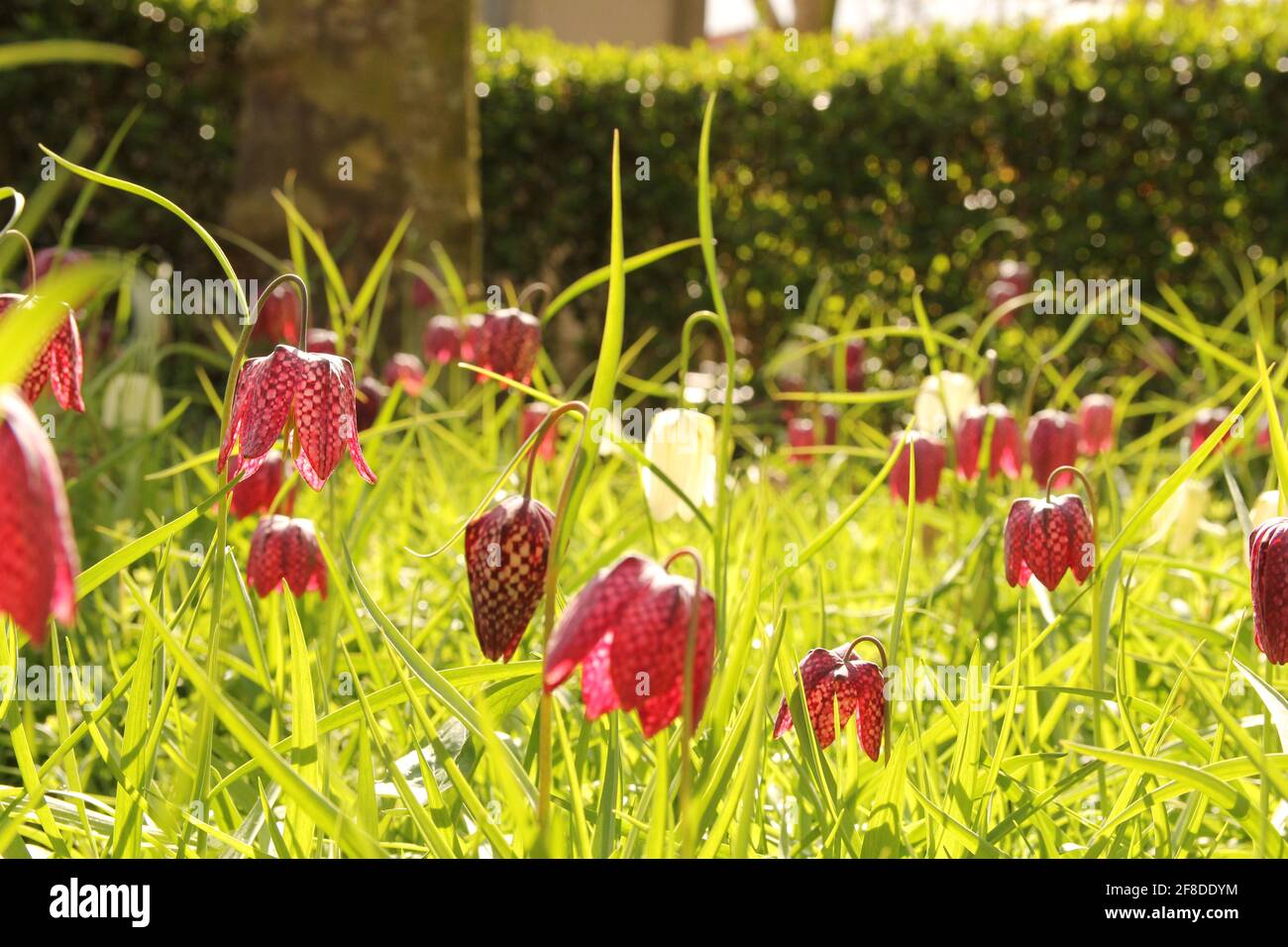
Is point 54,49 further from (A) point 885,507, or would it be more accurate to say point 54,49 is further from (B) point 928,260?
(B) point 928,260

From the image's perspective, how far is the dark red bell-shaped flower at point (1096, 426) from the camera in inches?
87.1

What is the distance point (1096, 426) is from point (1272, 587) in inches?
52.2

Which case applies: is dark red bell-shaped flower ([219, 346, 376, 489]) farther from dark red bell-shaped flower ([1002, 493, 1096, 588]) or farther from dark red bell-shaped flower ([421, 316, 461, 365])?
dark red bell-shaped flower ([421, 316, 461, 365])

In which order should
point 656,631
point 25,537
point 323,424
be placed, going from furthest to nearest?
1. point 323,424
2. point 656,631
3. point 25,537

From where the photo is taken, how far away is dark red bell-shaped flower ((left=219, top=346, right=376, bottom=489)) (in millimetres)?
989

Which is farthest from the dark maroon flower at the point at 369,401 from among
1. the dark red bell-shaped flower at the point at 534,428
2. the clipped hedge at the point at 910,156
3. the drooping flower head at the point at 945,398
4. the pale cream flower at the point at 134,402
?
the clipped hedge at the point at 910,156

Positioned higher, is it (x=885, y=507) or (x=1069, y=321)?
(x=1069, y=321)

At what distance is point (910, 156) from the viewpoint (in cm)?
487

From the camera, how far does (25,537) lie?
477mm

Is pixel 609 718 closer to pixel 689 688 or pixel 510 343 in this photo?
pixel 689 688

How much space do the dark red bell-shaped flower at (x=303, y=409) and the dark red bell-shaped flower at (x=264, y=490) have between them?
1.94 feet

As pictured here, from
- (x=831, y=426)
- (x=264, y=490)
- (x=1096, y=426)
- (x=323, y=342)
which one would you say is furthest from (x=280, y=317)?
(x=1096, y=426)
